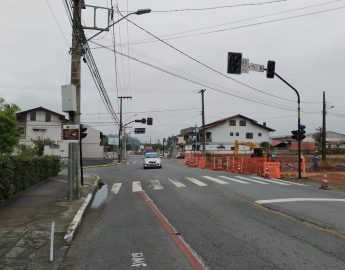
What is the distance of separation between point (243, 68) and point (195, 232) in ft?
41.4

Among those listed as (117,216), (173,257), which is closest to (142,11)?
(117,216)

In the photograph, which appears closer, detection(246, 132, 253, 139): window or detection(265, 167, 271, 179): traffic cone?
detection(265, 167, 271, 179): traffic cone

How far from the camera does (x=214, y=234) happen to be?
9531 millimetres

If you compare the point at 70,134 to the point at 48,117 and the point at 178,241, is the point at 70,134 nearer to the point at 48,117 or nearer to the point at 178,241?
the point at 178,241

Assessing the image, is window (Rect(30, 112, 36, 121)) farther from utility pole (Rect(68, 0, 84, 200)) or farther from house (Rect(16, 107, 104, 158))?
utility pole (Rect(68, 0, 84, 200))

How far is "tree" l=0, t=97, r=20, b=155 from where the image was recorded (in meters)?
27.4

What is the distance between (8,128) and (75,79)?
44.4 ft

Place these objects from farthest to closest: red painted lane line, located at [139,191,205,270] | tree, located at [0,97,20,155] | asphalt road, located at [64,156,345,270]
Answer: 1. tree, located at [0,97,20,155]
2. asphalt road, located at [64,156,345,270]
3. red painted lane line, located at [139,191,205,270]

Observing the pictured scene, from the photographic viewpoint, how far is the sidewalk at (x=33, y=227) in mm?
7500

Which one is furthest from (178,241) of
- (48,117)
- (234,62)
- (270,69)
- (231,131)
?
(231,131)

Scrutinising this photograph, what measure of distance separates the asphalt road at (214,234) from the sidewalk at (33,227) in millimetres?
471

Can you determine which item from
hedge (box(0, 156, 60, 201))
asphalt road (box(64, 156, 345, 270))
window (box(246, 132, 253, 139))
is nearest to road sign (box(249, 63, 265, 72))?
asphalt road (box(64, 156, 345, 270))

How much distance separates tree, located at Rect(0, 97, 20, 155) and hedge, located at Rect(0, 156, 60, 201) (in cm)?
356

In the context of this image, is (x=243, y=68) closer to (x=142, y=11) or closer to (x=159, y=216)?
(x=142, y=11)
